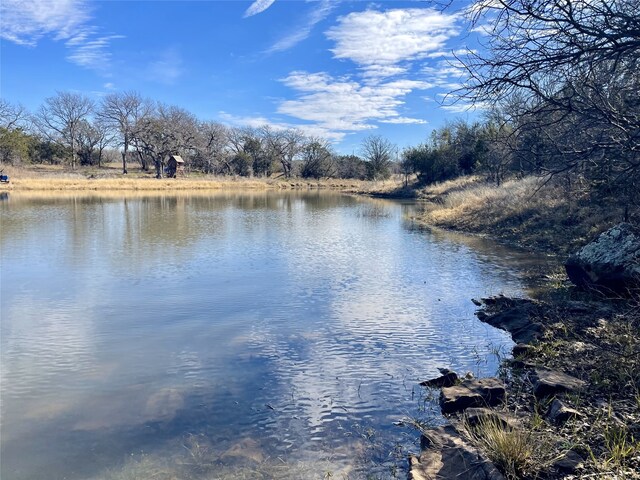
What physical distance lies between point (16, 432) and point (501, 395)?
520 centimetres

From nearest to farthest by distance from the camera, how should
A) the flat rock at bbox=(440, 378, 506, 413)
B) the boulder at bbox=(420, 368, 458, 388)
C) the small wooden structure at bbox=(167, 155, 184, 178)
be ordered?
the flat rock at bbox=(440, 378, 506, 413), the boulder at bbox=(420, 368, 458, 388), the small wooden structure at bbox=(167, 155, 184, 178)

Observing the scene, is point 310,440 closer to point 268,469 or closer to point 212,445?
point 268,469

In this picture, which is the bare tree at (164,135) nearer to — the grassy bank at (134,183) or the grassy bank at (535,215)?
the grassy bank at (134,183)

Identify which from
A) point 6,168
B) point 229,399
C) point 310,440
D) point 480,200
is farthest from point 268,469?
point 6,168

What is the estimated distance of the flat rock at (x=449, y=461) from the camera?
3.63m

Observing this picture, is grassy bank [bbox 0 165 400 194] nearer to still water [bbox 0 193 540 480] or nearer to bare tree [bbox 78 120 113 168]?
bare tree [bbox 78 120 113 168]

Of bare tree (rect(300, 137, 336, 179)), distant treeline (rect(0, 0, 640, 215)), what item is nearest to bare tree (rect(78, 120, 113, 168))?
distant treeline (rect(0, 0, 640, 215))

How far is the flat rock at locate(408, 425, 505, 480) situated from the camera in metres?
3.63

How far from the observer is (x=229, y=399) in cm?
555

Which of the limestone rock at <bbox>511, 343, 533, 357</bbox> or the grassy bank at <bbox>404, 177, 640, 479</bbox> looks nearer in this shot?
the grassy bank at <bbox>404, 177, 640, 479</bbox>

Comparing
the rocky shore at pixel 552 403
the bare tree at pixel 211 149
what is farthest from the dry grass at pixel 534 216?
the bare tree at pixel 211 149

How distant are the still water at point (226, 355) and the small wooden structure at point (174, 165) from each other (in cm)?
5142

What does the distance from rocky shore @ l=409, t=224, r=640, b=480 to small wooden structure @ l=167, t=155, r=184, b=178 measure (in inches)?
2435

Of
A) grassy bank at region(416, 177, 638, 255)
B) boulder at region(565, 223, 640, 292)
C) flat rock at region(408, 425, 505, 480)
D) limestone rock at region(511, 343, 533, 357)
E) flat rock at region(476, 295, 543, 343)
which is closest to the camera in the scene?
flat rock at region(408, 425, 505, 480)
